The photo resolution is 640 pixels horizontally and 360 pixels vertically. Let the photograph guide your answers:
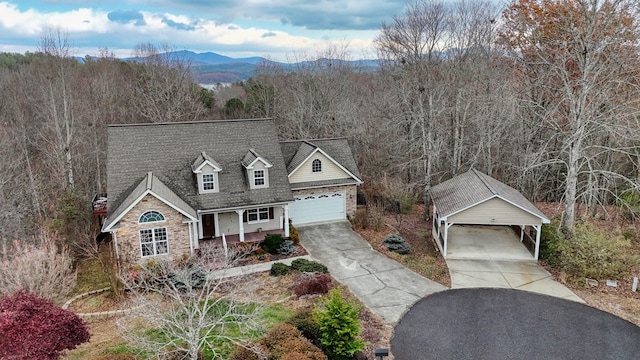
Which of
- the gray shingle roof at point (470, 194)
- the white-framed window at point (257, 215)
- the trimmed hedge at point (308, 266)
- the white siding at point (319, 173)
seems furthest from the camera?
the white siding at point (319, 173)

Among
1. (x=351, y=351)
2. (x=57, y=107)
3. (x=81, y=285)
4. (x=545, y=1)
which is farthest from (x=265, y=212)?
(x=545, y=1)

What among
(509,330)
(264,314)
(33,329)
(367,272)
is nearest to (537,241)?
(509,330)

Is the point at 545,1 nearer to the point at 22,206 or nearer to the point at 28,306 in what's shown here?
the point at 28,306

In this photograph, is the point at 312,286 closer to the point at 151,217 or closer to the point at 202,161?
the point at 151,217

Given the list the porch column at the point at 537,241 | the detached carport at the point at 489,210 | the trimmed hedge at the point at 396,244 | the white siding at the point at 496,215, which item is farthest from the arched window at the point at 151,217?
the porch column at the point at 537,241

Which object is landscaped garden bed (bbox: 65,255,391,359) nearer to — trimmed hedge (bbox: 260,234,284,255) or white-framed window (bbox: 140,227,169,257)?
trimmed hedge (bbox: 260,234,284,255)

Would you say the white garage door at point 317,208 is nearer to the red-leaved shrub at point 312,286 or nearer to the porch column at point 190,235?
the porch column at point 190,235

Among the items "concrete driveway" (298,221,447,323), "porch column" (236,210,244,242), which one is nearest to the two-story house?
"porch column" (236,210,244,242)

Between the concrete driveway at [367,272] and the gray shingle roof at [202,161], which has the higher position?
the gray shingle roof at [202,161]
